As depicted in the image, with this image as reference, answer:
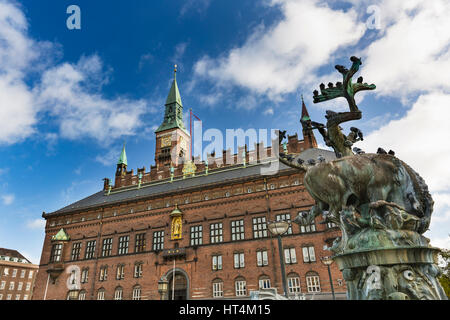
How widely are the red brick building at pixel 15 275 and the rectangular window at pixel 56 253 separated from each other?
109ft

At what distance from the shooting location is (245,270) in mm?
28875

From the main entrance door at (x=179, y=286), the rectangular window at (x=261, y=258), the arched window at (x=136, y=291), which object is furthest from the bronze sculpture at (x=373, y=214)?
the arched window at (x=136, y=291)

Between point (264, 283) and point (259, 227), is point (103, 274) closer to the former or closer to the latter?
point (264, 283)

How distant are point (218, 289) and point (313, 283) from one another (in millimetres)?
9115

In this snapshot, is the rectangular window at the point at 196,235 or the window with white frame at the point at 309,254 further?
the rectangular window at the point at 196,235

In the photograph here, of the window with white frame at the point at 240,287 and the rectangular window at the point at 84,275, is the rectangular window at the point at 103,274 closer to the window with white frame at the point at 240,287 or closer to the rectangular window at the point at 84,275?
the rectangular window at the point at 84,275

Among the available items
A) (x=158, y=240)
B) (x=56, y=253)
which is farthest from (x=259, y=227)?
(x=56, y=253)

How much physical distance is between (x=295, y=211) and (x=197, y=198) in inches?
430

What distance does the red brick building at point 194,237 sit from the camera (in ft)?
91.9

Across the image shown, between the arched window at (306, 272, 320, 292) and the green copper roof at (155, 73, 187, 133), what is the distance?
35318mm

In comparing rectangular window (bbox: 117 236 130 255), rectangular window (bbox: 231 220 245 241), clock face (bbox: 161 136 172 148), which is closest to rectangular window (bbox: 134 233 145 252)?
rectangular window (bbox: 117 236 130 255)

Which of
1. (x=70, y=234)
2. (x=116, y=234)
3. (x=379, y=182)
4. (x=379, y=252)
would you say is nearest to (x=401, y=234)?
(x=379, y=252)

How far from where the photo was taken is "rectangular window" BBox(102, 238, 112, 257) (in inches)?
1426

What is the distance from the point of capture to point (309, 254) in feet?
88.7
